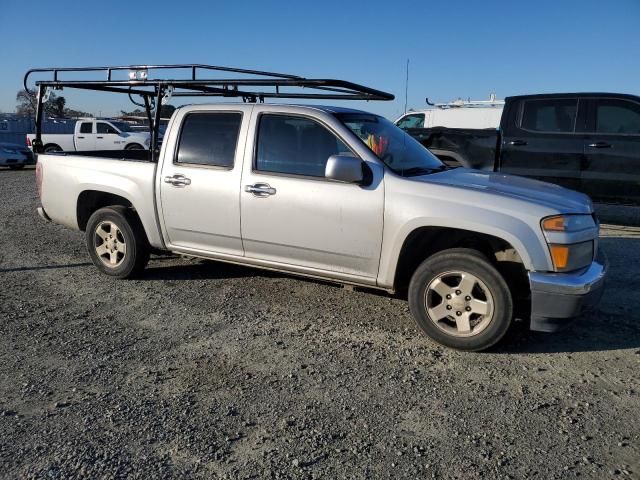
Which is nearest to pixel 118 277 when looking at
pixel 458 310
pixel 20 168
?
pixel 458 310

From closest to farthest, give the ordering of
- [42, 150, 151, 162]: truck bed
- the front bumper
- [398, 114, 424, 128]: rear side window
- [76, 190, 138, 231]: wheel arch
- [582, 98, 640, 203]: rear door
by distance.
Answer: the front bumper, [76, 190, 138, 231]: wheel arch, [42, 150, 151, 162]: truck bed, [582, 98, 640, 203]: rear door, [398, 114, 424, 128]: rear side window

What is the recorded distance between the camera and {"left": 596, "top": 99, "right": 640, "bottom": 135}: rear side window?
7715 mm

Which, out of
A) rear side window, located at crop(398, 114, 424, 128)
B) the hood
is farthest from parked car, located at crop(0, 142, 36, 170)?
the hood

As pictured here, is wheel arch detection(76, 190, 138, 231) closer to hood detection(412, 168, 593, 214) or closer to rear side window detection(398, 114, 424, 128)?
hood detection(412, 168, 593, 214)

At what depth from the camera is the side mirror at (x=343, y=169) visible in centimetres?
404

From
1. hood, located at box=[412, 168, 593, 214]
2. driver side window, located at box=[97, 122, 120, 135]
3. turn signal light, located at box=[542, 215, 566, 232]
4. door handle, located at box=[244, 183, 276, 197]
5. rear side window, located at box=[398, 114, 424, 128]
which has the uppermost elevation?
rear side window, located at box=[398, 114, 424, 128]

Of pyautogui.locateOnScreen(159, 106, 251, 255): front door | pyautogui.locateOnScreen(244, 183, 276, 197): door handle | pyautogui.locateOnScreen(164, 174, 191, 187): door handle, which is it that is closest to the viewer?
pyautogui.locateOnScreen(244, 183, 276, 197): door handle

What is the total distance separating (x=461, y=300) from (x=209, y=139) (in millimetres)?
2637

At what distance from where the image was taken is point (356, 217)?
13.8 ft

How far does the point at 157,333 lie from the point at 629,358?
347 cm

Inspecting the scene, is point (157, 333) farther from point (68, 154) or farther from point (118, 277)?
point (68, 154)

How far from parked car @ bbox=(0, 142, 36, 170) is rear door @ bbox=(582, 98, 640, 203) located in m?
20.3

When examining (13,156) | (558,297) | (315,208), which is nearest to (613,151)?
(558,297)

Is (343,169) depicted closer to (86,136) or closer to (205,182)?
(205,182)
